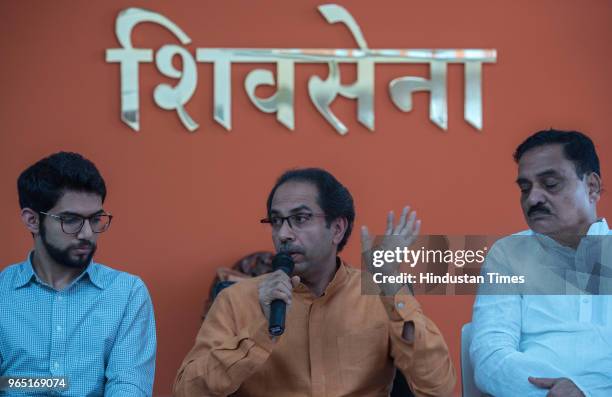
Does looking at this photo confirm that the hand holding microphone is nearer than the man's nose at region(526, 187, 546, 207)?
Yes

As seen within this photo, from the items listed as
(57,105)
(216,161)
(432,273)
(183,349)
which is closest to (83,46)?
(57,105)

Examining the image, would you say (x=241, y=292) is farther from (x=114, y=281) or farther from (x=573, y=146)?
(x=573, y=146)

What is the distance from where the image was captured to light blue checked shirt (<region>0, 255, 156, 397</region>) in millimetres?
2922

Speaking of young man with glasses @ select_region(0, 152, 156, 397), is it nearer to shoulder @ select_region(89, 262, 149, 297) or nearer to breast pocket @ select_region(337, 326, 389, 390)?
shoulder @ select_region(89, 262, 149, 297)

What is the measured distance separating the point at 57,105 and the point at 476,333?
3.02m

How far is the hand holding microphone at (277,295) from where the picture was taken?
2678mm

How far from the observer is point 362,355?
2.99 m

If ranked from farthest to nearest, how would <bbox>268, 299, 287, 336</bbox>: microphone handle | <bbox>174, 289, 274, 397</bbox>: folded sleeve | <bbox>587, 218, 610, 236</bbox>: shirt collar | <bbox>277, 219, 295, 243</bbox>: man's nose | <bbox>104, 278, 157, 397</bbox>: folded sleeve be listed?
<bbox>587, 218, 610, 236</bbox>: shirt collar → <bbox>277, 219, 295, 243</bbox>: man's nose → <bbox>104, 278, 157, 397</bbox>: folded sleeve → <bbox>174, 289, 274, 397</bbox>: folded sleeve → <bbox>268, 299, 287, 336</bbox>: microphone handle

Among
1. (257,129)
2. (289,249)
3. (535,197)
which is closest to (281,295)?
(289,249)

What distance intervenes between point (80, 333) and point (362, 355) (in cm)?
90

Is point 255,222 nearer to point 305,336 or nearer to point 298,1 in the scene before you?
point 298,1

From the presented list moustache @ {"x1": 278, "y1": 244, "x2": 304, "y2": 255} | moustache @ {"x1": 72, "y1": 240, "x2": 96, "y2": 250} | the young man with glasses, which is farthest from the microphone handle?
moustache @ {"x1": 72, "y1": 240, "x2": 96, "y2": 250}

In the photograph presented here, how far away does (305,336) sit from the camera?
300 centimetres

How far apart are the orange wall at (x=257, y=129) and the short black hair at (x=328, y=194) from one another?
199 centimetres
